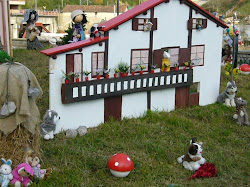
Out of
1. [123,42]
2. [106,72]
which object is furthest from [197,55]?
[106,72]

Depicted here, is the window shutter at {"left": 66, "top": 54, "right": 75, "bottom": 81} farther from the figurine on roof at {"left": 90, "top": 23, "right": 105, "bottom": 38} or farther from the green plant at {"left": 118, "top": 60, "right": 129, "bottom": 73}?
the green plant at {"left": 118, "top": 60, "right": 129, "bottom": 73}

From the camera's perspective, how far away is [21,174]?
5.05 meters

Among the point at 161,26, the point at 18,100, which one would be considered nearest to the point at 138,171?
the point at 18,100

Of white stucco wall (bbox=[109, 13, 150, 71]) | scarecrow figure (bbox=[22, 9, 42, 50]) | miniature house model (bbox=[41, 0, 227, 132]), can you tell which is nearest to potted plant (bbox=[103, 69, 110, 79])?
miniature house model (bbox=[41, 0, 227, 132])

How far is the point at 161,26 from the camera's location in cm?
794

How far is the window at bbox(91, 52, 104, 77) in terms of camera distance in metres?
7.01

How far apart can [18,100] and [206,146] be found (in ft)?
11.2

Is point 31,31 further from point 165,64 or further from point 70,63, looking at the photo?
point 70,63

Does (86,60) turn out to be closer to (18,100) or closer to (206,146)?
(18,100)

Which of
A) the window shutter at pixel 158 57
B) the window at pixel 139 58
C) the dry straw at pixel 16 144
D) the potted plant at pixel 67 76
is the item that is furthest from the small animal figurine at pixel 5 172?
the window shutter at pixel 158 57

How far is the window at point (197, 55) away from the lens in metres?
8.60

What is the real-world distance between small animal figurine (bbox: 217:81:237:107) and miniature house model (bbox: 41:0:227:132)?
0.24 m

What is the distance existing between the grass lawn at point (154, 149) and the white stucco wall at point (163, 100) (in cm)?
22

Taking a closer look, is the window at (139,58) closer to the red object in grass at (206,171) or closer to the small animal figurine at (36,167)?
the red object in grass at (206,171)
